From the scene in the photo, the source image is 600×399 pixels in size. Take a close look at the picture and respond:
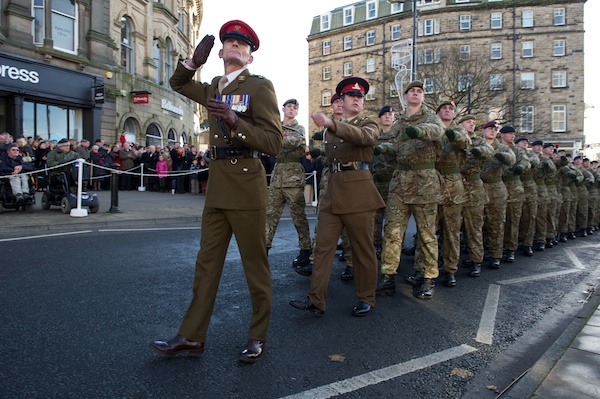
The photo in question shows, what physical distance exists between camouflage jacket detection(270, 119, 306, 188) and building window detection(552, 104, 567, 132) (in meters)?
46.8

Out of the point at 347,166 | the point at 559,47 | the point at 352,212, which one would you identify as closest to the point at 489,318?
the point at 352,212

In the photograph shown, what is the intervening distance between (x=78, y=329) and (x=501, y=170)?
253 inches

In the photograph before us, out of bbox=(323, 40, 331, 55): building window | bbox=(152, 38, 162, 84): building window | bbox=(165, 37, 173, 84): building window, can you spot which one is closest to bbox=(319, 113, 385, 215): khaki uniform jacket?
bbox=(152, 38, 162, 84): building window

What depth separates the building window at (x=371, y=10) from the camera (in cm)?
5581

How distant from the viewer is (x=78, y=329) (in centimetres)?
379

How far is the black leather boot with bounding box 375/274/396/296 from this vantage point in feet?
17.0

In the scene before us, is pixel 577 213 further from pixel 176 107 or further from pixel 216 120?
pixel 176 107

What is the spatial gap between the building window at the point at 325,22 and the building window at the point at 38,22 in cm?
4538

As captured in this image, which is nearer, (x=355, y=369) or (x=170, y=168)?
(x=355, y=369)

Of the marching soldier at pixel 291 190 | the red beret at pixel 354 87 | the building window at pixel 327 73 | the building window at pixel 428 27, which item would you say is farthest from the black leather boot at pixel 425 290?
the building window at pixel 327 73

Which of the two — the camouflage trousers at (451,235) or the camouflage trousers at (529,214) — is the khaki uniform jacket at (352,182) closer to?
the camouflage trousers at (451,235)

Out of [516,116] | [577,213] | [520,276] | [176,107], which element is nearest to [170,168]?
[176,107]

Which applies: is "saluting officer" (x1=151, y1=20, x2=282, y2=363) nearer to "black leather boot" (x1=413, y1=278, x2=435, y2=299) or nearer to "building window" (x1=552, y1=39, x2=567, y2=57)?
"black leather boot" (x1=413, y1=278, x2=435, y2=299)

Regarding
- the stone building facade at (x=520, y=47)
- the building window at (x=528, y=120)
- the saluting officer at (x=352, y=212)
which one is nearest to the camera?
the saluting officer at (x=352, y=212)
